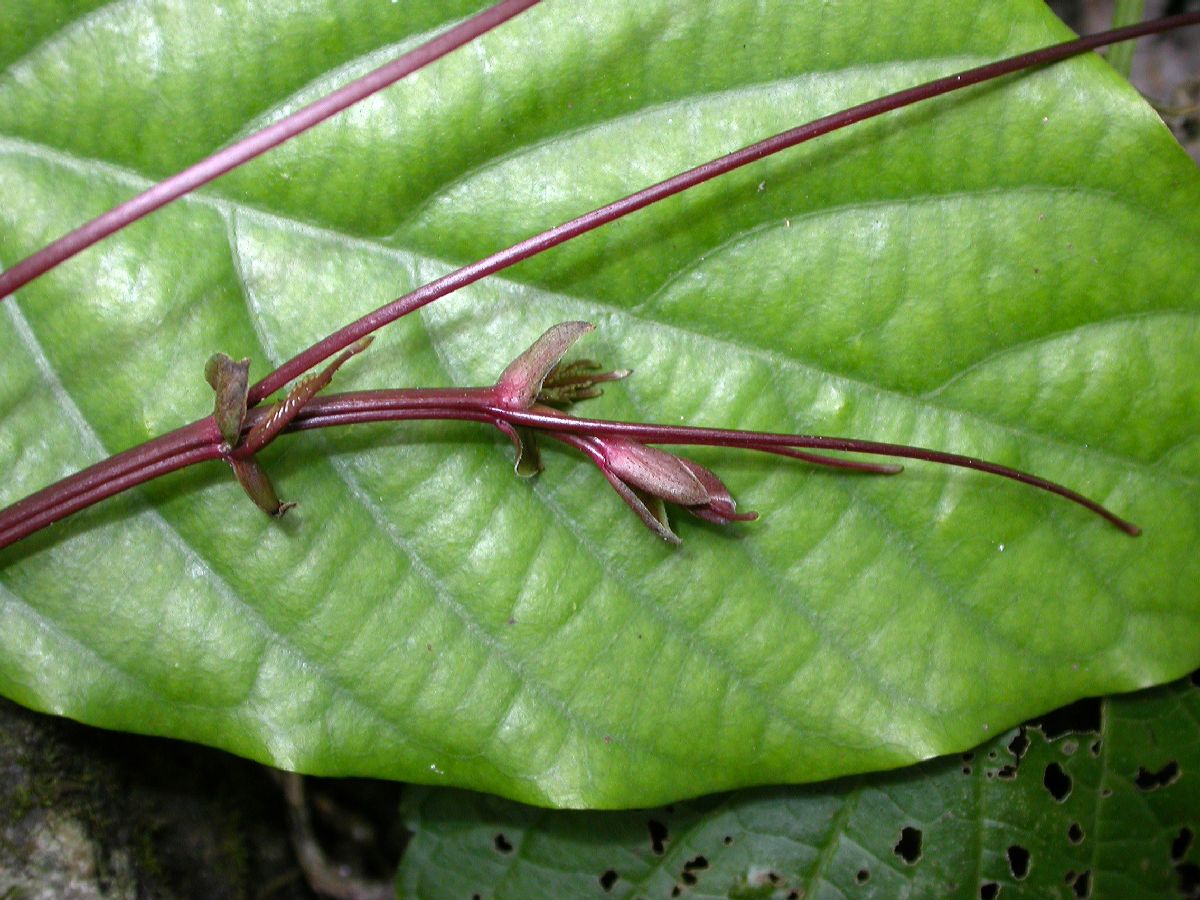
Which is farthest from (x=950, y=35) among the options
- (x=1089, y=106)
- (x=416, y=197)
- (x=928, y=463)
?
(x=416, y=197)

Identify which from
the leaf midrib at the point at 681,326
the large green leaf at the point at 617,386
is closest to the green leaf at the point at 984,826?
the large green leaf at the point at 617,386

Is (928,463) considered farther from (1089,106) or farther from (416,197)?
(416,197)

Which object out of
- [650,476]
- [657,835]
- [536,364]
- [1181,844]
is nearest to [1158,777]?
[1181,844]

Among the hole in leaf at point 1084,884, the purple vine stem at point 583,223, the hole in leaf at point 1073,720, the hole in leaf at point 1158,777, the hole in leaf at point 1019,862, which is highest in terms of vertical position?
the purple vine stem at point 583,223

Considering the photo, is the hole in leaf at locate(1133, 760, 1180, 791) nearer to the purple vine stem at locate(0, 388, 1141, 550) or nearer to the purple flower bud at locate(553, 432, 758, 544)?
the purple vine stem at locate(0, 388, 1141, 550)

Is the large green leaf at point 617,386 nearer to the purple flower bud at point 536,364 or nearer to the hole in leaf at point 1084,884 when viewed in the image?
the purple flower bud at point 536,364

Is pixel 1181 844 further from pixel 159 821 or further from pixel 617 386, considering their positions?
pixel 159 821
